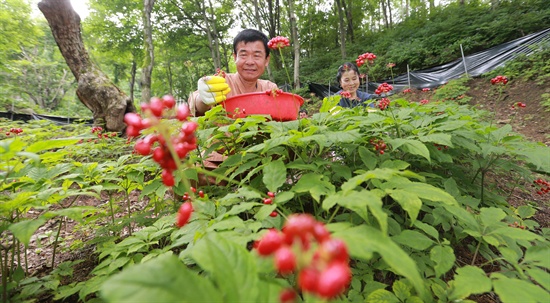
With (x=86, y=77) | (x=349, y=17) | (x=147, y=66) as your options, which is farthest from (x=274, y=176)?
(x=349, y=17)

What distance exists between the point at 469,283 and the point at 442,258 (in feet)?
0.59

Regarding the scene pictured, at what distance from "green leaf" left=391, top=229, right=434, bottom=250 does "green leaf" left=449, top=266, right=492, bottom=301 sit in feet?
0.46

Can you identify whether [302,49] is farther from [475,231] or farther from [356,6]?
[475,231]

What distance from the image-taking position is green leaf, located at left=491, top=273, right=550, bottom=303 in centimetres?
69

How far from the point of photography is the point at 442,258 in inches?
37.9

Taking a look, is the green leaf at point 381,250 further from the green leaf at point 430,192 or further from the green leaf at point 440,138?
the green leaf at point 440,138

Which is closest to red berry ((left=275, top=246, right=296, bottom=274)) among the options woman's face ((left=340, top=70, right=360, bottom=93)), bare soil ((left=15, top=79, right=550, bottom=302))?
bare soil ((left=15, top=79, right=550, bottom=302))

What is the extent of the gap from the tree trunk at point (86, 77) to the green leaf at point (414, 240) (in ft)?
19.6

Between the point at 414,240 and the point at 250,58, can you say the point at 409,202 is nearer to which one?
the point at 414,240

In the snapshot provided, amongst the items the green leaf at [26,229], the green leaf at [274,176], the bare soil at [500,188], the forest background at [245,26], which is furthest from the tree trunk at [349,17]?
the green leaf at [26,229]

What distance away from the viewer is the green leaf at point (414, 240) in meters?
0.96

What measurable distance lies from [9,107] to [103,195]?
12128mm

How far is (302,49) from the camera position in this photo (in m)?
25.8

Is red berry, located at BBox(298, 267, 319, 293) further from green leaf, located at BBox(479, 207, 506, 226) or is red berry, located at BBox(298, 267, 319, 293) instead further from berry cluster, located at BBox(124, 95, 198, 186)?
green leaf, located at BBox(479, 207, 506, 226)
